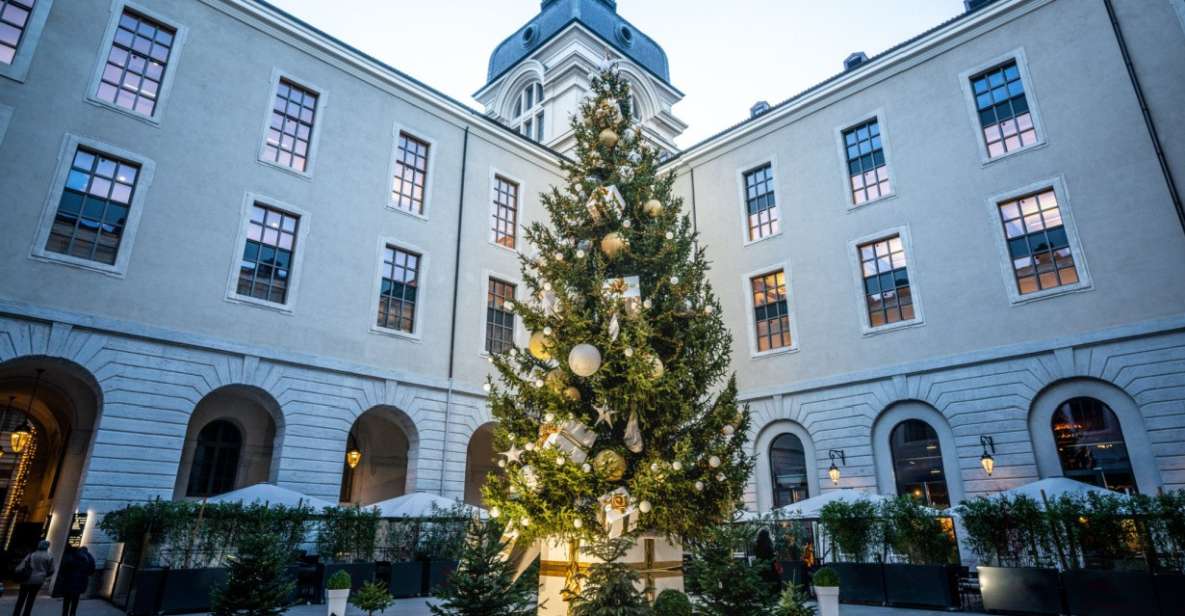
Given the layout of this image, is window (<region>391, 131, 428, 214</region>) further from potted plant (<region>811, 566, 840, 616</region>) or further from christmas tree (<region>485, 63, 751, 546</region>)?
potted plant (<region>811, 566, 840, 616</region>)

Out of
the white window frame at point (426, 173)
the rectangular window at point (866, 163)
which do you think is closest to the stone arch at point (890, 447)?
the rectangular window at point (866, 163)

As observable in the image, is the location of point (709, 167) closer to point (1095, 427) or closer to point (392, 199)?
point (392, 199)

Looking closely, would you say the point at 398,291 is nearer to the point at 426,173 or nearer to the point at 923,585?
the point at 426,173

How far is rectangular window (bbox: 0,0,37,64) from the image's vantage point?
12.6m

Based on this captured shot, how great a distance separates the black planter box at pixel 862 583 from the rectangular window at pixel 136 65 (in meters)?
17.6

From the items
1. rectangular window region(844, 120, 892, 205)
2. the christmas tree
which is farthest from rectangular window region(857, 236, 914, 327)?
the christmas tree

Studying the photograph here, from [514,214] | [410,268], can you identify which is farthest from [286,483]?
[514,214]

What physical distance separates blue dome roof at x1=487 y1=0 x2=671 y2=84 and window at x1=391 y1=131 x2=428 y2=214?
16115 millimetres

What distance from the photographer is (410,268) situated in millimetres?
17812

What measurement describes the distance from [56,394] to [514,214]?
13.0 metres

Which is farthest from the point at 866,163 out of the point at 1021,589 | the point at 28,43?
the point at 28,43

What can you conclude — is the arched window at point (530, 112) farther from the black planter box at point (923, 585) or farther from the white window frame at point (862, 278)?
the black planter box at point (923, 585)

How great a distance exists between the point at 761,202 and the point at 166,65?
54.1ft

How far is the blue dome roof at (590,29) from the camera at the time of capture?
32.7 meters
